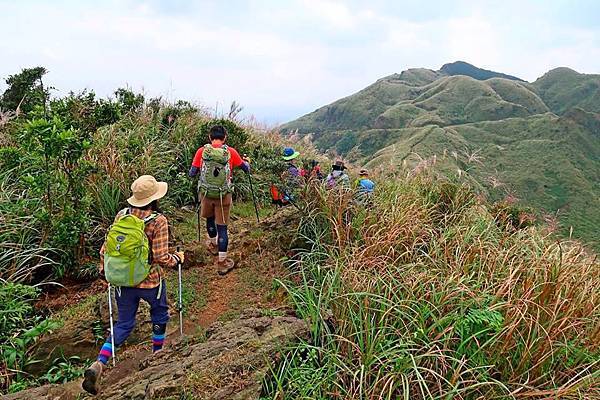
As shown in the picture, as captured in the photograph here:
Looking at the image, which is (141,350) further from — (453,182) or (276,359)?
(453,182)

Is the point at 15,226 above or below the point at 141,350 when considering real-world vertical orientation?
above

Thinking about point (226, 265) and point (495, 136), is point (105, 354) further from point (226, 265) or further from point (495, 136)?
point (495, 136)

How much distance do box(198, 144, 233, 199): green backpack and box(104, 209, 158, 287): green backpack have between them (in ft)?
6.70

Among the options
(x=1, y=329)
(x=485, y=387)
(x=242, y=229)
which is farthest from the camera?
(x=242, y=229)

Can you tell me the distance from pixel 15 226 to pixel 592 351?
21.1ft

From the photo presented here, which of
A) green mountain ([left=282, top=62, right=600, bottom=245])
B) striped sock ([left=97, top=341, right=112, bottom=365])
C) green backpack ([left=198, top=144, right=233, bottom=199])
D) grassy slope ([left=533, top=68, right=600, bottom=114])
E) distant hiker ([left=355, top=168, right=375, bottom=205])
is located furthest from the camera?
grassy slope ([left=533, top=68, right=600, bottom=114])

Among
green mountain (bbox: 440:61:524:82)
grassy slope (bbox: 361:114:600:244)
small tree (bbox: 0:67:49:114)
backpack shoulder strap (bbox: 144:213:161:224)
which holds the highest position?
green mountain (bbox: 440:61:524:82)

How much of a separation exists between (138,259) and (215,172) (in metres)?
2.23

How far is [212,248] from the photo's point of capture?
21.1 ft

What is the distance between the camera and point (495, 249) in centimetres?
445

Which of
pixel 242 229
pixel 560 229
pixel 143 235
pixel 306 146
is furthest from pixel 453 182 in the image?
pixel 306 146

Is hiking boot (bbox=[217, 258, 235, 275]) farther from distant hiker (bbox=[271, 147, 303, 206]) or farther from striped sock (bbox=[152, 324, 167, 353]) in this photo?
striped sock (bbox=[152, 324, 167, 353])

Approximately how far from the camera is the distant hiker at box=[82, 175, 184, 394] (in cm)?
367

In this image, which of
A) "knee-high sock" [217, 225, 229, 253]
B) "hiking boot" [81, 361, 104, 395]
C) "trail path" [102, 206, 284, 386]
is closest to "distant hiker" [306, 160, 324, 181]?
"trail path" [102, 206, 284, 386]
